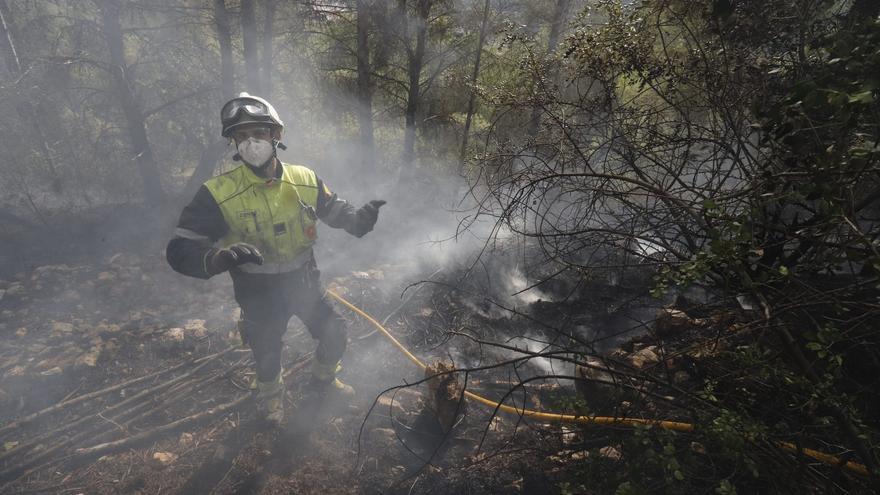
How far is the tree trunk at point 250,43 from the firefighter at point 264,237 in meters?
5.13

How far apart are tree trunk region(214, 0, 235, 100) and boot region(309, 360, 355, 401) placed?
6.63 metres

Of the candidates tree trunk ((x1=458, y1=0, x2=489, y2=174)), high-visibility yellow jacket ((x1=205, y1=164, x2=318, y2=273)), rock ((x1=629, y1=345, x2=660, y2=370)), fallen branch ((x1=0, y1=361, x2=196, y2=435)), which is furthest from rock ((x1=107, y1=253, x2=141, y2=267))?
rock ((x1=629, y1=345, x2=660, y2=370))

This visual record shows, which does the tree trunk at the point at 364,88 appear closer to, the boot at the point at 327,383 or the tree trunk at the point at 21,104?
the boot at the point at 327,383

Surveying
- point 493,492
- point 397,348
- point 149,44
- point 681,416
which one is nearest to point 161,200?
point 149,44

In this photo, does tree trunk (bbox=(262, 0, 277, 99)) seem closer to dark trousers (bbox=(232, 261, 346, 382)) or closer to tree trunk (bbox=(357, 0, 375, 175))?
tree trunk (bbox=(357, 0, 375, 175))

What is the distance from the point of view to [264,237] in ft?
10.1

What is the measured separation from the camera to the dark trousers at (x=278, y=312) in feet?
10.5

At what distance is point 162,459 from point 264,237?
1.89 metres

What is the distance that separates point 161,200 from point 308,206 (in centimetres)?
731

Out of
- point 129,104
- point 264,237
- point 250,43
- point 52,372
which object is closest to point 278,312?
point 264,237

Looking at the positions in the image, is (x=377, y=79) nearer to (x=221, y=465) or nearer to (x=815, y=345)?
(x=221, y=465)

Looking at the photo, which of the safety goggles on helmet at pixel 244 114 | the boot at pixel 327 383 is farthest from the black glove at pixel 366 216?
the boot at pixel 327 383

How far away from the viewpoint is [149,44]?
8203 mm

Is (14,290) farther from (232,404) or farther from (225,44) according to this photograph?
(225,44)
